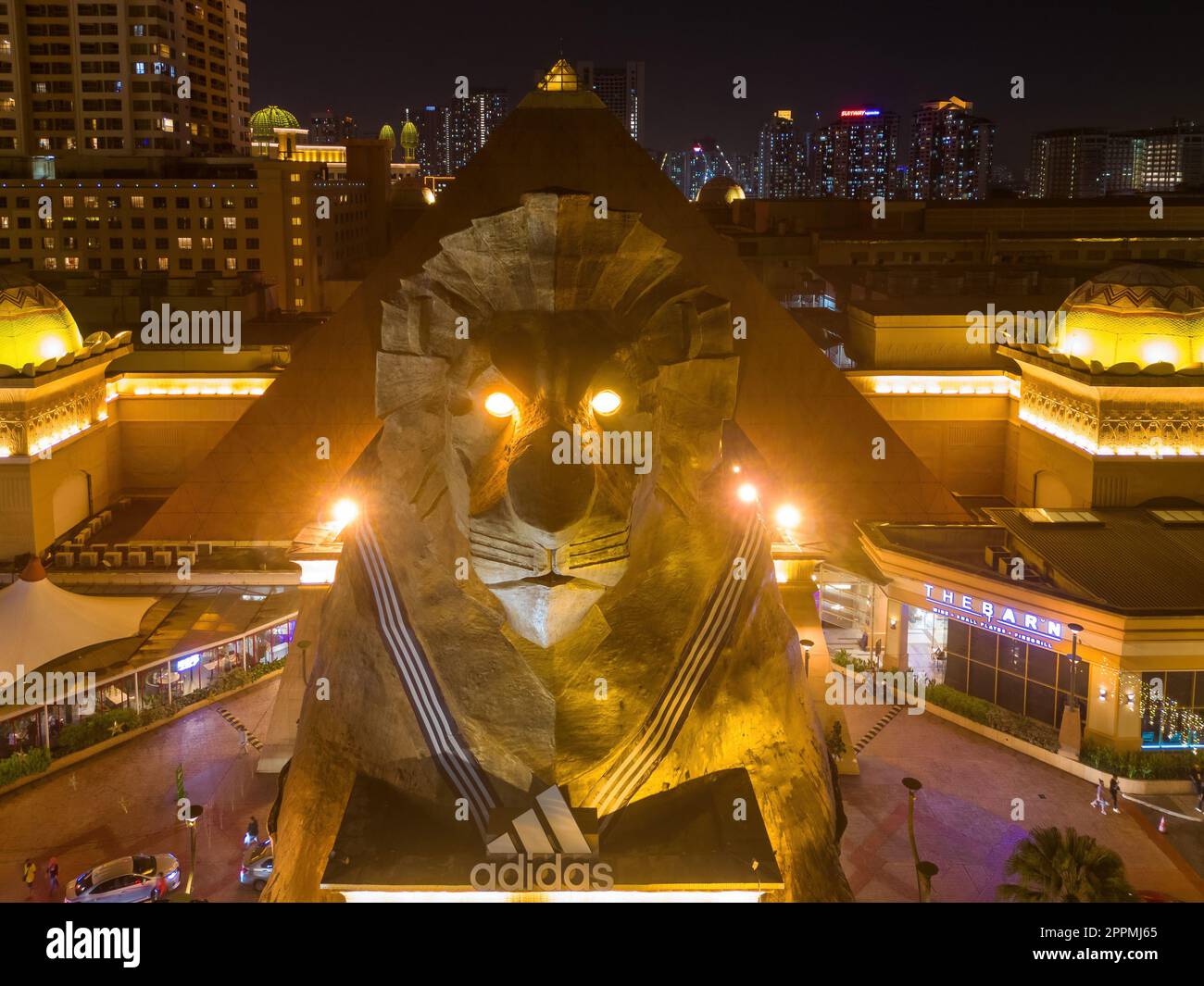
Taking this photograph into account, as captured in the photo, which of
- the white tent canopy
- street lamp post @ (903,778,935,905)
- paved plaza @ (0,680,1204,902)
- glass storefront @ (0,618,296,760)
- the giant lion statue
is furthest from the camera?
the white tent canopy

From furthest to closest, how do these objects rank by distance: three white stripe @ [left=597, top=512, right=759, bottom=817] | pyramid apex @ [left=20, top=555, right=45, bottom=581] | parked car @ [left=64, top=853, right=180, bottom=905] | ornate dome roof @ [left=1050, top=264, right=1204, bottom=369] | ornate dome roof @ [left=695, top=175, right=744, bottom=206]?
ornate dome roof @ [left=695, top=175, right=744, bottom=206], ornate dome roof @ [left=1050, top=264, right=1204, bottom=369], pyramid apex @ [left=20, top=555, right=45, bottom=581], parked car @ [left=64, top=853, right=180, bottom=905], three white stripe @ [left=597, top=512, right=759, bottom=817]

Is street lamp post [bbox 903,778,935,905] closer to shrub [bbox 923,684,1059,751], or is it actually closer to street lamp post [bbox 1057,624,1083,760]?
street lamp post [bbox 1057,624,1083,760]

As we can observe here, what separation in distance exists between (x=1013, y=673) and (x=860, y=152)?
116 metres

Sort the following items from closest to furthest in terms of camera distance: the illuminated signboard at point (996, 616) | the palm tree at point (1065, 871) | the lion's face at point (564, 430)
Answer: the lion's face at point (564, 430) → the palm tree at point (1065, 871) → the illuminated signboard at point (996, 616)

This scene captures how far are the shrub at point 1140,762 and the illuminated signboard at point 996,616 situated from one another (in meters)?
2.09

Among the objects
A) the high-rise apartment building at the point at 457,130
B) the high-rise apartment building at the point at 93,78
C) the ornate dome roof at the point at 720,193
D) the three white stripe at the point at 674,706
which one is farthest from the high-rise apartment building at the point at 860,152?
the three white stripe at the point at 674,706

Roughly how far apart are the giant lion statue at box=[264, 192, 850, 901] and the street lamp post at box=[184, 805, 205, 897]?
406 inches

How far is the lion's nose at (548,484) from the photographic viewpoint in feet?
15.3

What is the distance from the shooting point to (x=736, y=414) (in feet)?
81.2

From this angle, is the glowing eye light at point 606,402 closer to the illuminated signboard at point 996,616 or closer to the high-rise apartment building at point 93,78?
the illuminated signboard at point 996,616

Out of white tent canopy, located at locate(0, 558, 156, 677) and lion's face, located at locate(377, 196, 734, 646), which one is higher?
lion's face, located at locate(377, 196, 734, 646)

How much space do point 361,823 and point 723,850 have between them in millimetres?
1652

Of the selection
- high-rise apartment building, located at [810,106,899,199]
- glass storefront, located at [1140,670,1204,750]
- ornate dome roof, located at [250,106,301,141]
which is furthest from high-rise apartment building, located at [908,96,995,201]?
glass storefront, located at [1140,670,1204,750]

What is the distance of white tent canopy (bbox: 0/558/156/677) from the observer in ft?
65.5
